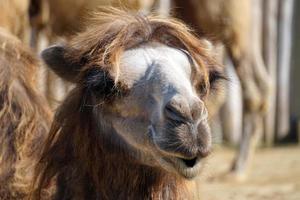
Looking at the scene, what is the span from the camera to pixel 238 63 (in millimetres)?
9586

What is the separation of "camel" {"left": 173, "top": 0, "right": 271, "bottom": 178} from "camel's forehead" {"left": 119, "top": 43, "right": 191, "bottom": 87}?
15.8ft

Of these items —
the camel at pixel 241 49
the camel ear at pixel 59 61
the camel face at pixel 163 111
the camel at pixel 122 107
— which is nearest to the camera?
the camel face at pixel 163 111

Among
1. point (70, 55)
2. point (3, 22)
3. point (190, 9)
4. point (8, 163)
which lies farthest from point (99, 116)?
point (190, 9)

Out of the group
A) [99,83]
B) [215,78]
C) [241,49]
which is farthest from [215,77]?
[241,49]

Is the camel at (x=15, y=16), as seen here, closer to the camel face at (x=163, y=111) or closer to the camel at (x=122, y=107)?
the camel at (x=122, y=107)

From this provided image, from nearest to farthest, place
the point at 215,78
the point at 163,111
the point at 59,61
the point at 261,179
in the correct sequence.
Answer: the point at 163,111
the point at 59,61
the point at 215,78
the point at 261,179

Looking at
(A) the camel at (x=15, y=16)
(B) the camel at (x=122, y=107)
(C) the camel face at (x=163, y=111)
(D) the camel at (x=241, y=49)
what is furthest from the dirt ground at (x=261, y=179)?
(C) the camel face at (x=163, y=111)

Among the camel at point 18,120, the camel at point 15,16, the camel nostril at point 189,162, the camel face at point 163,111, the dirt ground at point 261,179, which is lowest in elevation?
the dirt ground at point 261,179

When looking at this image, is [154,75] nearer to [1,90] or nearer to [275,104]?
[1,90]

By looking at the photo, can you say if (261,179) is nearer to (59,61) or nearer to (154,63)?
(59,61)

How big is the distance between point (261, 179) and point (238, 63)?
1156 millimetres

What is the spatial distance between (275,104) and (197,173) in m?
9.78

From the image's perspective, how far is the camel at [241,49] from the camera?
914 cm

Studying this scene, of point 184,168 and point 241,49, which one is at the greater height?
point 184,168
